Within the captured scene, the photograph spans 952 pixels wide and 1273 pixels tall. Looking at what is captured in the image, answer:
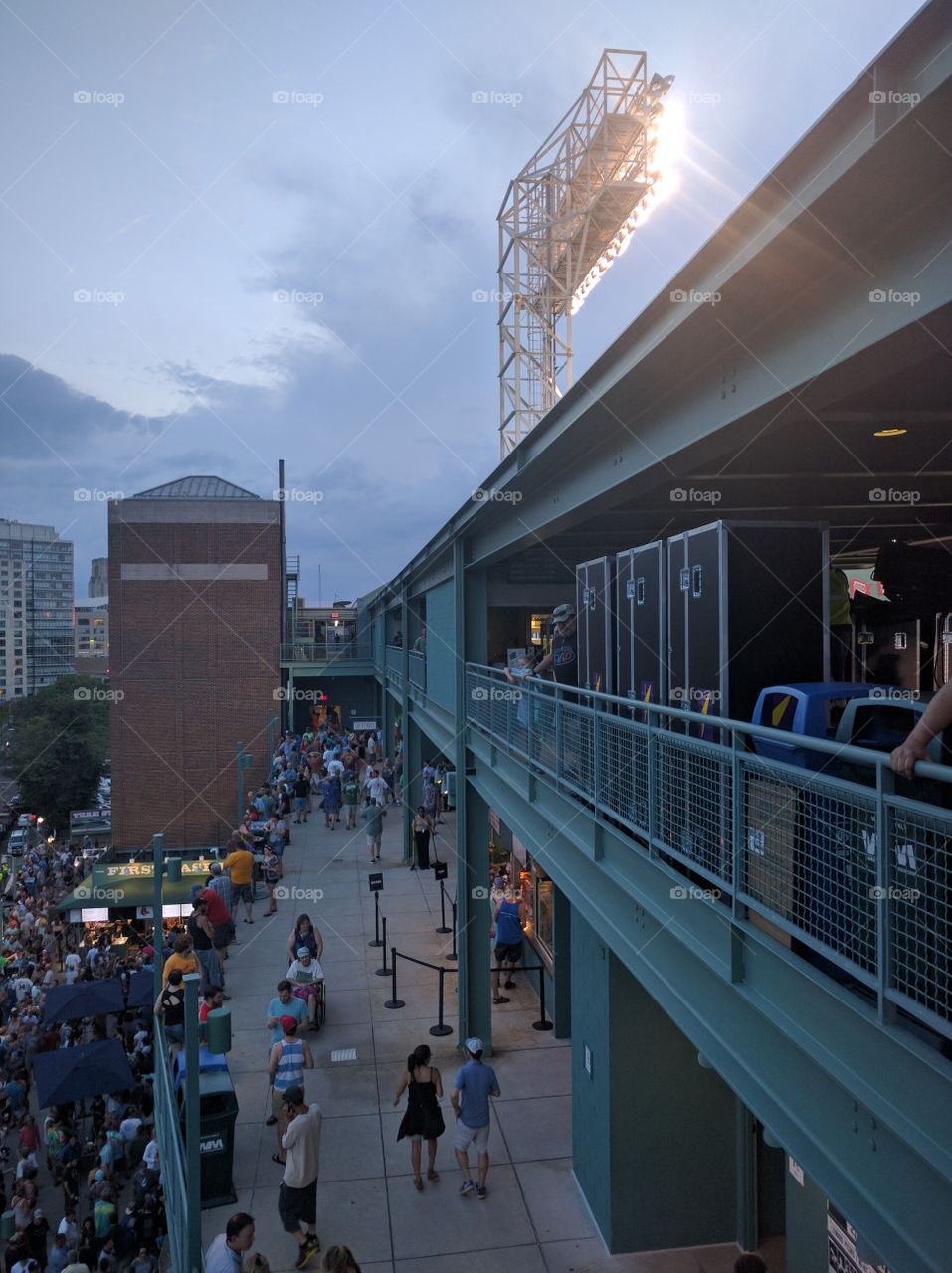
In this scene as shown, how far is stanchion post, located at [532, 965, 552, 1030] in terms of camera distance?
12.5 m

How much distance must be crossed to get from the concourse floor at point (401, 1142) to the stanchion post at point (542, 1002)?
0.46 feet

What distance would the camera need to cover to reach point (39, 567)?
179875 mm

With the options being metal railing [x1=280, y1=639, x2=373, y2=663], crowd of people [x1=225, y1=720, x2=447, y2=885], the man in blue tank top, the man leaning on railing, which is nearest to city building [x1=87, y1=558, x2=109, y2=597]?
metal railing [x1=280, y1=639, x2=373, y2=663]

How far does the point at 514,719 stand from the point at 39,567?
19317 centimetres

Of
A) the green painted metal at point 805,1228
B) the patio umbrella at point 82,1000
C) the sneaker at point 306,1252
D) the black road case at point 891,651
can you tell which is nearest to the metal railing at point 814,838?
the black road case at point 891,651

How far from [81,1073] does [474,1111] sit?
5.25 meters

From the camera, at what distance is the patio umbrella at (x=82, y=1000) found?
12148 millimetres

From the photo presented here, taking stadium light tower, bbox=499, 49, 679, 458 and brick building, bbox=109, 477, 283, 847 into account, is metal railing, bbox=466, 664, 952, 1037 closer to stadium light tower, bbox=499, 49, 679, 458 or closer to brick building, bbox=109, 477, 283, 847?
stadium light tower, bbox=499, 49, 679, 458

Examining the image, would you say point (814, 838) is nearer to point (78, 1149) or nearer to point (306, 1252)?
point (306, 1252)

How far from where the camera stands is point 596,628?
6699mm

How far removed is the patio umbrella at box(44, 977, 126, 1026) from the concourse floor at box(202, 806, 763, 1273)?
169 cm

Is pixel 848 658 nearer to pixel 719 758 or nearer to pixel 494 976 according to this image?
pixel 719 758

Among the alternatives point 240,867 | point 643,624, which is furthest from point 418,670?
point 643,624

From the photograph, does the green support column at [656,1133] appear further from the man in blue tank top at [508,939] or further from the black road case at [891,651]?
the man in blue tank top at [508,939]
